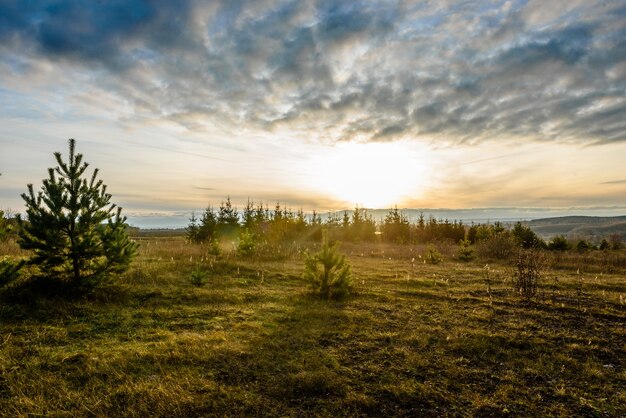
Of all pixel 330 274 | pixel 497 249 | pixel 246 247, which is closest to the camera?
pixel 330 274

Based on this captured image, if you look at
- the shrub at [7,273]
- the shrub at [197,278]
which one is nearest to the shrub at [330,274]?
the shrub at [197,278]

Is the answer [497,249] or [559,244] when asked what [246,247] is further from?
[559,244]

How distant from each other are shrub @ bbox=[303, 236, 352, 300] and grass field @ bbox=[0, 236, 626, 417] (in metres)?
0.63

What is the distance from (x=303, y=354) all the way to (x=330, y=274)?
575 cm

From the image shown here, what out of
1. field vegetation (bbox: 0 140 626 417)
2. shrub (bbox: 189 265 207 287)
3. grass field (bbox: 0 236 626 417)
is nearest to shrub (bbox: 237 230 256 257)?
field vegetation (bbox: 0 140 626 417)

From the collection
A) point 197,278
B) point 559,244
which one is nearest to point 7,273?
point 197,278

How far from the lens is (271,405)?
5.16 metres

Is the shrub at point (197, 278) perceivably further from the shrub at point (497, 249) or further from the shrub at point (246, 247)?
the shrub at point (497, 249)

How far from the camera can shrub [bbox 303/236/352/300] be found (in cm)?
1266

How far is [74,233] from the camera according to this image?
1006 cm

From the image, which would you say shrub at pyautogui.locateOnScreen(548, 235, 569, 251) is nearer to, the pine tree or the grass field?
the grass field

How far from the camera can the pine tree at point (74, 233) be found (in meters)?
9.60

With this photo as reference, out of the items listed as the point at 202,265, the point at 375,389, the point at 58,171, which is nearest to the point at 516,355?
the point at 375,389

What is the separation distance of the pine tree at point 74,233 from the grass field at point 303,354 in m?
0.96
